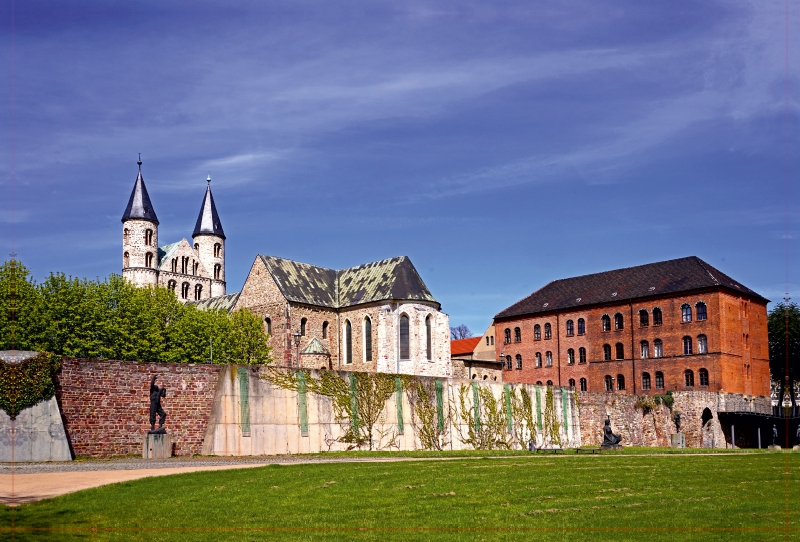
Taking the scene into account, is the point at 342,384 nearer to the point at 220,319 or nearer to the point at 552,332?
the point at 220,319

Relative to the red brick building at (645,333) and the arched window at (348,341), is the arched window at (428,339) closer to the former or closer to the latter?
the arched window at (348,341)

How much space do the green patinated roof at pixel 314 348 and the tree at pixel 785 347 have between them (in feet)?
162

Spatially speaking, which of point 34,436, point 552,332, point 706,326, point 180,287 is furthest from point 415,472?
point 180,287

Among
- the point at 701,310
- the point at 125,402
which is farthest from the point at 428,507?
the point at 701,310

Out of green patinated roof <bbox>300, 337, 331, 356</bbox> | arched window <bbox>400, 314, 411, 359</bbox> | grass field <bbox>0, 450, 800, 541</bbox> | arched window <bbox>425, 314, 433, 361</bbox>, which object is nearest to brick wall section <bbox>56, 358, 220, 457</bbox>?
grass field <bbox>0, 450, 800, 541</bbox>

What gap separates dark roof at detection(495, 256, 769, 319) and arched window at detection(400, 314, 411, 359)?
26010 millimetres

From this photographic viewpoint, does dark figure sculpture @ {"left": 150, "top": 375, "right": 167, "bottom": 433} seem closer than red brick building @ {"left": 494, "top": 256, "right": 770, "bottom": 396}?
A: Yes

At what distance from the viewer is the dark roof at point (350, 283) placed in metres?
60.4

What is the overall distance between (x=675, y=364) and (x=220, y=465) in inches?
2233

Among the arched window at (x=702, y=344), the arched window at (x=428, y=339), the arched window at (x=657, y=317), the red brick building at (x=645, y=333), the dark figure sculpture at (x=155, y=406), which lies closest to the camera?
the dark figure sculpture at (x=155, y=406)

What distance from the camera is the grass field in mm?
11414

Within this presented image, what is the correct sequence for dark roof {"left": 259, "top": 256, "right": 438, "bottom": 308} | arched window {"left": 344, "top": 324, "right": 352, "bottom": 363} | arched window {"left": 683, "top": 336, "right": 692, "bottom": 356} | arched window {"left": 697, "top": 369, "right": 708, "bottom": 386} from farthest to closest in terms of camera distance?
arched window {"left": 683, "top": 336, "right": 692, "bottom": 356} < arched window {"left": 697, "top": 369, "right": 708, "bottom": 386} < arched window {"left": 344, "top": 324, "right": 352, "bottom": 363} < dark roof {"left": 259, "top": 256, "right": 438, "bottom": 308}

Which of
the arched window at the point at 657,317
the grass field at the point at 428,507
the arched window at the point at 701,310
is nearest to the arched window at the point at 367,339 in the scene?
the arched window at the point at 657,317

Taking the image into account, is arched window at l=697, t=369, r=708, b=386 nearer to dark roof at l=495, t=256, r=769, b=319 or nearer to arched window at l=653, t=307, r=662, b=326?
arched window at l=653, t=307, r=662, b=326
